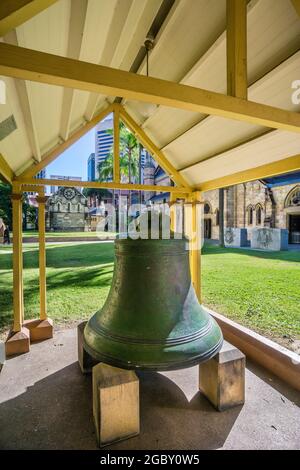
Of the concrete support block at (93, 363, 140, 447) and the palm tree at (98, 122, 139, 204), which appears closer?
the concrete support block at (93, 363, 140, 447)

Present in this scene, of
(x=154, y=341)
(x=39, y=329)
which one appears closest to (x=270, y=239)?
(x=39, y=329)

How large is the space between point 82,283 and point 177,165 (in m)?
4.67

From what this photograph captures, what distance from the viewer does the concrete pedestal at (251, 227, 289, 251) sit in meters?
13.2

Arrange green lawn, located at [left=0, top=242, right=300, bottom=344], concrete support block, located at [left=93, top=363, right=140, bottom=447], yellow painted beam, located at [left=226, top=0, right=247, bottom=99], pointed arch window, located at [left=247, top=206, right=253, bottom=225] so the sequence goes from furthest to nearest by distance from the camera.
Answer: pointed arch window, located at [left=247, top=206, right=253, bottom=225] < green lawn, located at [left=0, top=242, right=300, bottom=344] < concrete support block, located at [left=93, top=363, right=140, bottom=447] < yellow painted beam, located at [left=226, top=0, right=247, bottom=99]

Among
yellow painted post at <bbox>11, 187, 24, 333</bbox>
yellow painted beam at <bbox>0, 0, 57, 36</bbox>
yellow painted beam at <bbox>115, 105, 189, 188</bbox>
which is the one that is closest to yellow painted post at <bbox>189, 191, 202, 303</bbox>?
yellow painted beam at <bbox>115, 105, 189, 188</bbox>

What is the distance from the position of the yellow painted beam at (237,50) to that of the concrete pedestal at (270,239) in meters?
13.4

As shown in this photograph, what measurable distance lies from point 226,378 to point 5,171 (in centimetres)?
313

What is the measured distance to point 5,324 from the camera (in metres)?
4.25

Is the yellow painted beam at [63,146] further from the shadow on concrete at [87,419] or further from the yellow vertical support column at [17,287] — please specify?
the shadow on concrete at [87,419]

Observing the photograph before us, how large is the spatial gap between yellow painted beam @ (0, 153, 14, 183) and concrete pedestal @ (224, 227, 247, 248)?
14198mm

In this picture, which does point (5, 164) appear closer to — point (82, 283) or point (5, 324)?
point (5, 324)

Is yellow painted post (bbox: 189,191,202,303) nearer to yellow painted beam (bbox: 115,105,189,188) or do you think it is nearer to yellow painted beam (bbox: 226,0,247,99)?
yellow painted beam (bbox: 115,105,189,188)

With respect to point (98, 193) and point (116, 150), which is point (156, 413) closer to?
point (116, 150)

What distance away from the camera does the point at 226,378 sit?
2.20 metres
